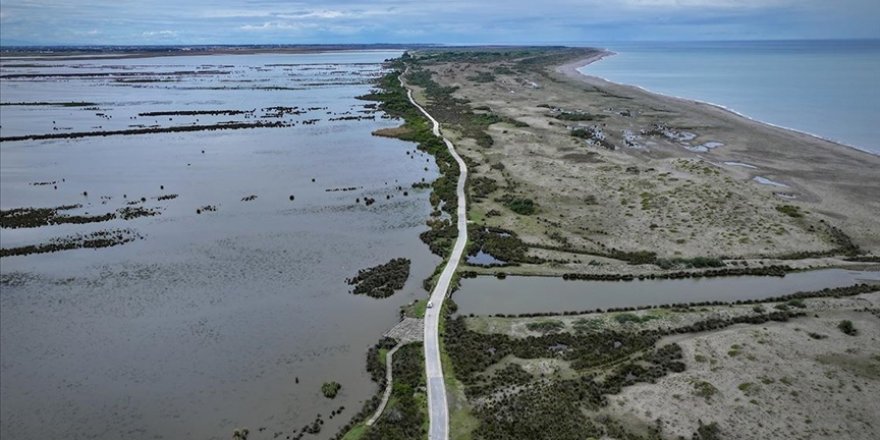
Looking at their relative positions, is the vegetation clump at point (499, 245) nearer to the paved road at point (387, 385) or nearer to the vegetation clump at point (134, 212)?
the paved road at point (387, 385)

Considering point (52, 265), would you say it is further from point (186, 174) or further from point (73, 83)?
point (73, 83)

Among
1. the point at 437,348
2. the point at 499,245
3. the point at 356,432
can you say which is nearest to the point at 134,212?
the point at 499,245

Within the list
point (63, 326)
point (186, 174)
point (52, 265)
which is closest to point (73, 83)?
point (186, 174)

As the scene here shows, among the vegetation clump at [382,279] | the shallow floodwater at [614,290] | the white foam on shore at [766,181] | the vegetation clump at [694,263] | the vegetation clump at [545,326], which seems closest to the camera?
the vegetation clump at [545,326]

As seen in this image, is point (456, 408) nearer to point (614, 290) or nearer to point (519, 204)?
point (614, 290)

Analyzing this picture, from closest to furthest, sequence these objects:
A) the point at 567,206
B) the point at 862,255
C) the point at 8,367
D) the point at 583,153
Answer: the point at 8,367, the point at 862,255, the point at 567,206, the point at 583,153

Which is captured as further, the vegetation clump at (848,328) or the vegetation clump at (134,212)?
the vegetation clump at (134,212)

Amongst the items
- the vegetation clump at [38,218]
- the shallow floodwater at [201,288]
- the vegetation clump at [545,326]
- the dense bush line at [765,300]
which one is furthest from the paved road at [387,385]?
the vegetation clump at [38,218]
